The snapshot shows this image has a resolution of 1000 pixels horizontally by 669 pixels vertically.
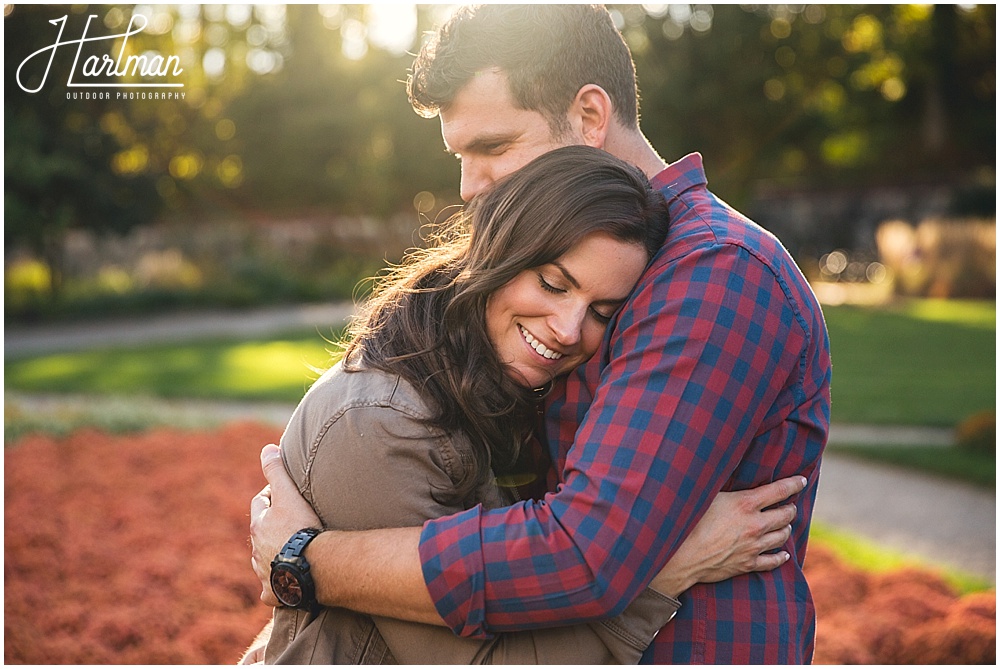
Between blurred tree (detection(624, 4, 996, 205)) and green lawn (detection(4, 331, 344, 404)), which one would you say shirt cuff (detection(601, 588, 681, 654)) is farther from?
blurred tree (detection(624, 4, 996, 205))

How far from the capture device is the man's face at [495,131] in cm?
257

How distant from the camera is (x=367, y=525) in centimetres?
199

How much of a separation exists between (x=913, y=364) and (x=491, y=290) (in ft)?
37.2

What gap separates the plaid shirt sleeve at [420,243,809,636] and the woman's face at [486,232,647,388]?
6.7 inches

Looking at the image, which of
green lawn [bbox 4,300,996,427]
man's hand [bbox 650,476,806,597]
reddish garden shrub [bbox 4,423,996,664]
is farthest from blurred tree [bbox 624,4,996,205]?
man's hand [bbox 650,476,806,597]

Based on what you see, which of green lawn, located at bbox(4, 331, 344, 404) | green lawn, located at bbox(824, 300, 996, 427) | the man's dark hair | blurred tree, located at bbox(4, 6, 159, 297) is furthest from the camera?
blurred tree, located at bbox(4, 6, 159, 297)

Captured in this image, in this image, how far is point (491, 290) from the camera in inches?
85.0

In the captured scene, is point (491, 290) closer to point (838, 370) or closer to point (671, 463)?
point (671, 463)

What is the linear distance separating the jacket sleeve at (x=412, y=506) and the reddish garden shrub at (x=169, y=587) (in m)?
2.54

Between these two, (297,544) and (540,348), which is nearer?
(297,544)

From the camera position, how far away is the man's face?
257 cm

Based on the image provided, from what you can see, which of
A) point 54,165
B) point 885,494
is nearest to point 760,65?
point 54,165

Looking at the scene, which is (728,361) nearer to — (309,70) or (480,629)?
(480,629)

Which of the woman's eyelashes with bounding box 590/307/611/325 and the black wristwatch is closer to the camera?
the black wristwatch
